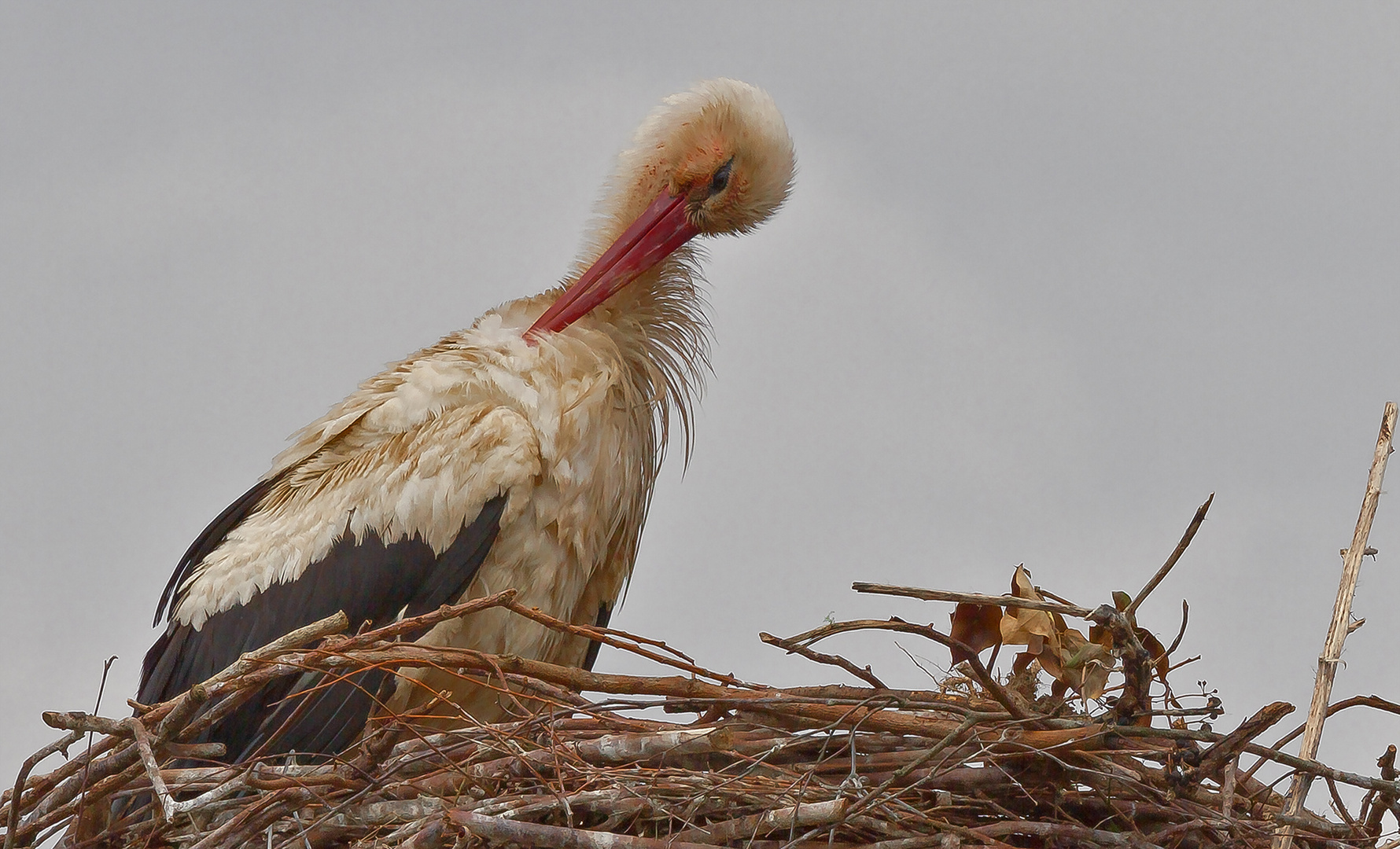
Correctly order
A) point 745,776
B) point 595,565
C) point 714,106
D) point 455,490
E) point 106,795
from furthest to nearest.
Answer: point 714,106, point 595,565, point 455,490, point 106,795, point 745,776

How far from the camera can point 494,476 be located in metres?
3.72

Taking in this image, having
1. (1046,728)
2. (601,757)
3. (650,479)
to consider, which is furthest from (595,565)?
(1046,728)

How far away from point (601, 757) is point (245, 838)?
0.70 m

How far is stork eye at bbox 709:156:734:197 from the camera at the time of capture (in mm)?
4496

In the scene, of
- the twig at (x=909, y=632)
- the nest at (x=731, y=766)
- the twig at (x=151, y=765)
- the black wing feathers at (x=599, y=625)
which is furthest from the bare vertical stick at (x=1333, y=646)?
the black wing feathers at (x=599, y=625)

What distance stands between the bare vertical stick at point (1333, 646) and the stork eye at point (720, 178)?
2.35 meters

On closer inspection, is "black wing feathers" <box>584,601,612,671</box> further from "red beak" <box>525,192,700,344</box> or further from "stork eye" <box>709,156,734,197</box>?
"stork eye" <box>709,156,734,197</box>

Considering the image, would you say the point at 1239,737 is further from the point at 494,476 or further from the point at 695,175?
the point at 695,175

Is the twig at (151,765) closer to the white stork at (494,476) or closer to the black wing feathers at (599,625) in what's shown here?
the white stork at (494,476)

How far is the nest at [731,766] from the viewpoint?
256 centimetres

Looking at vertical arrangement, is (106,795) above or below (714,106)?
below

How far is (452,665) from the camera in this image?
281 cm

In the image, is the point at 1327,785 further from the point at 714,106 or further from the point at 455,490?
the point at 714,106

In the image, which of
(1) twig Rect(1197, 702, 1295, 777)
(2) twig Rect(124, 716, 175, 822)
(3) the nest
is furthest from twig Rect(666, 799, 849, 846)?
(2) twig Rect(124, 716, 175, 822)
